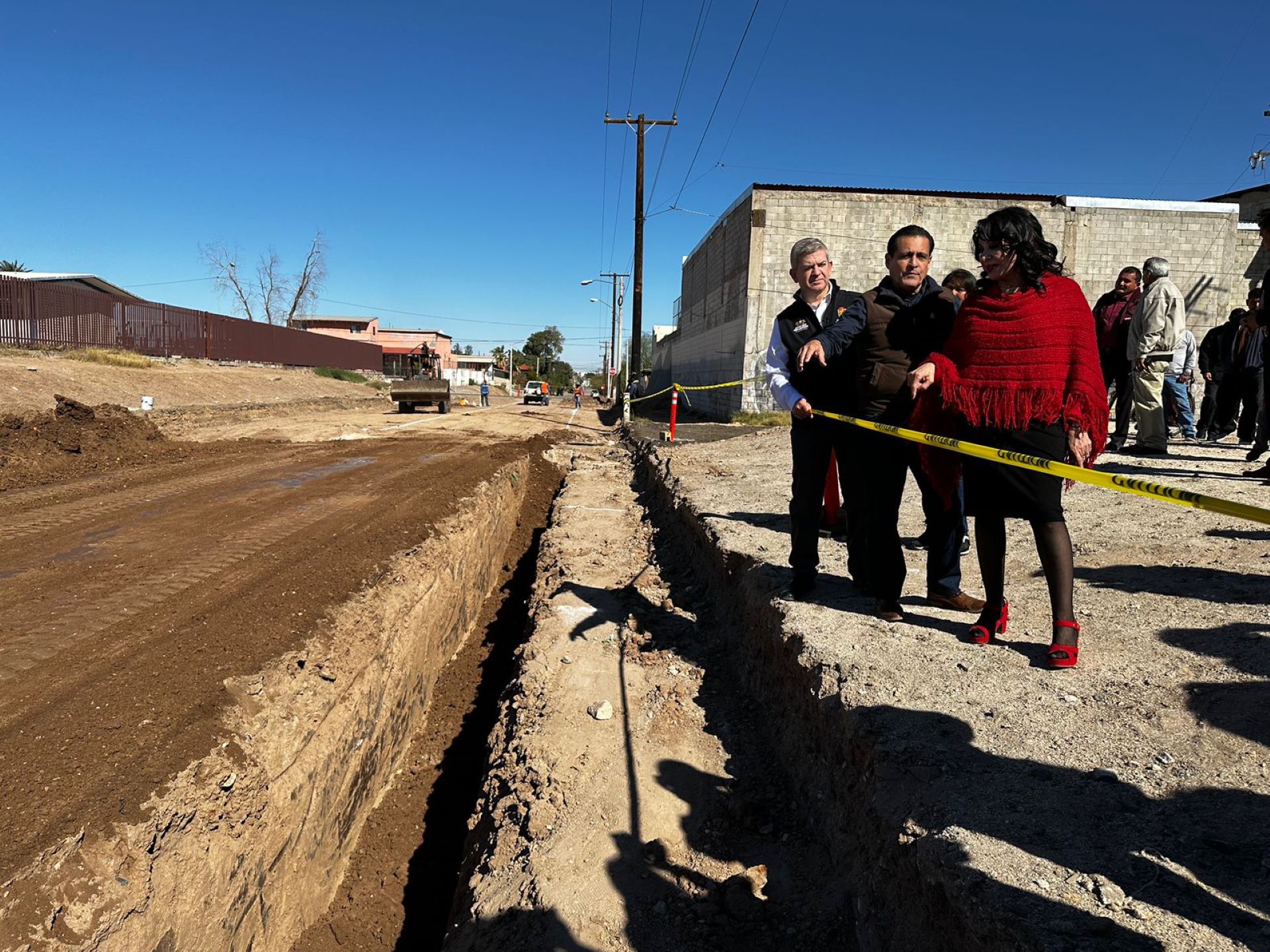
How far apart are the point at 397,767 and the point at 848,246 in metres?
15.4

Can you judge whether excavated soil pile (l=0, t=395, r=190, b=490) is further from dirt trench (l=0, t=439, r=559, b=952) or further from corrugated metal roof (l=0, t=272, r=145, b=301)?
corrugated metal roof (l=0, t=272, r=145, b=301)

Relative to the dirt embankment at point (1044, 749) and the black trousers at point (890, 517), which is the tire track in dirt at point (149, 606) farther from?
the black trousers at point (890, 517)

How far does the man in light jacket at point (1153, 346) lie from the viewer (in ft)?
19.4

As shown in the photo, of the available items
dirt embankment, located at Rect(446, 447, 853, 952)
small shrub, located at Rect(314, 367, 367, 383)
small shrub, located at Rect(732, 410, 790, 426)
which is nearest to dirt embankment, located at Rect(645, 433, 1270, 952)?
dirt embankment, located at Rect(446, 447, 853, 952)

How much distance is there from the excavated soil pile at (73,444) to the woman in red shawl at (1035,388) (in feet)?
30.5

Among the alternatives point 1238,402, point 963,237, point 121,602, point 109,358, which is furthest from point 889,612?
point 109,358

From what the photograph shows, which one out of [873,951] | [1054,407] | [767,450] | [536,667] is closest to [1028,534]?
[1054,407]

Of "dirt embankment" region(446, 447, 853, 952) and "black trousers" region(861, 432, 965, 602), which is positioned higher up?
→ "black trousers" region(861, 432, 965, 602)

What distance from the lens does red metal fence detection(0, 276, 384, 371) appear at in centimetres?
1867

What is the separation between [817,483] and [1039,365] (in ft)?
3.79

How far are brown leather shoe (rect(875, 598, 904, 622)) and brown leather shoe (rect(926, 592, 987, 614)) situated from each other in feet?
0.96

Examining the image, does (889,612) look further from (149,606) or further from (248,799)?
(149,606)

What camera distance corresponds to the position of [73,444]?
32.1 feet

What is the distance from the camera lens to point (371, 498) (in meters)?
8.04
